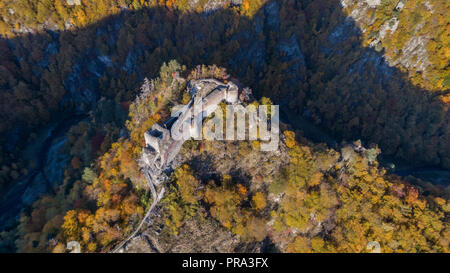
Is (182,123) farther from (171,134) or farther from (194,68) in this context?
(194,68)

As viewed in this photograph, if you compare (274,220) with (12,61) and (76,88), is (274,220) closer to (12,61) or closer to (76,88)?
(76,88)

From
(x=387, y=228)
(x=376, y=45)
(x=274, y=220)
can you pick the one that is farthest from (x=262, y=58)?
(x=387, y=228)

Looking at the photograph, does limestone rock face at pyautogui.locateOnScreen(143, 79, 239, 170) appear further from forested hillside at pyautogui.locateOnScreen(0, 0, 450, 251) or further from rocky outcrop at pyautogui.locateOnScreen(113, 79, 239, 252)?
forested hillside at pyautogui.locateOnScreen(0, 0, 450, 251)

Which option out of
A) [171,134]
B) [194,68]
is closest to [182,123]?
[171,134]

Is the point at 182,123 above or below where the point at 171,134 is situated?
above

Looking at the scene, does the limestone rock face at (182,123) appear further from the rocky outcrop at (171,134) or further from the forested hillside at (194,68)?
the forested hillside at (194,68)

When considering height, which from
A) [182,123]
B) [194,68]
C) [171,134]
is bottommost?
[171,134]

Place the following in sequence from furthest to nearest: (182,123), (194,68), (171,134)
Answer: (194,68)
(182,123)
(171,134)

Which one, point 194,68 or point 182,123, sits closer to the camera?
point 182,123

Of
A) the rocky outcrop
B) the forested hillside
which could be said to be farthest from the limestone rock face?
the forested hillside
